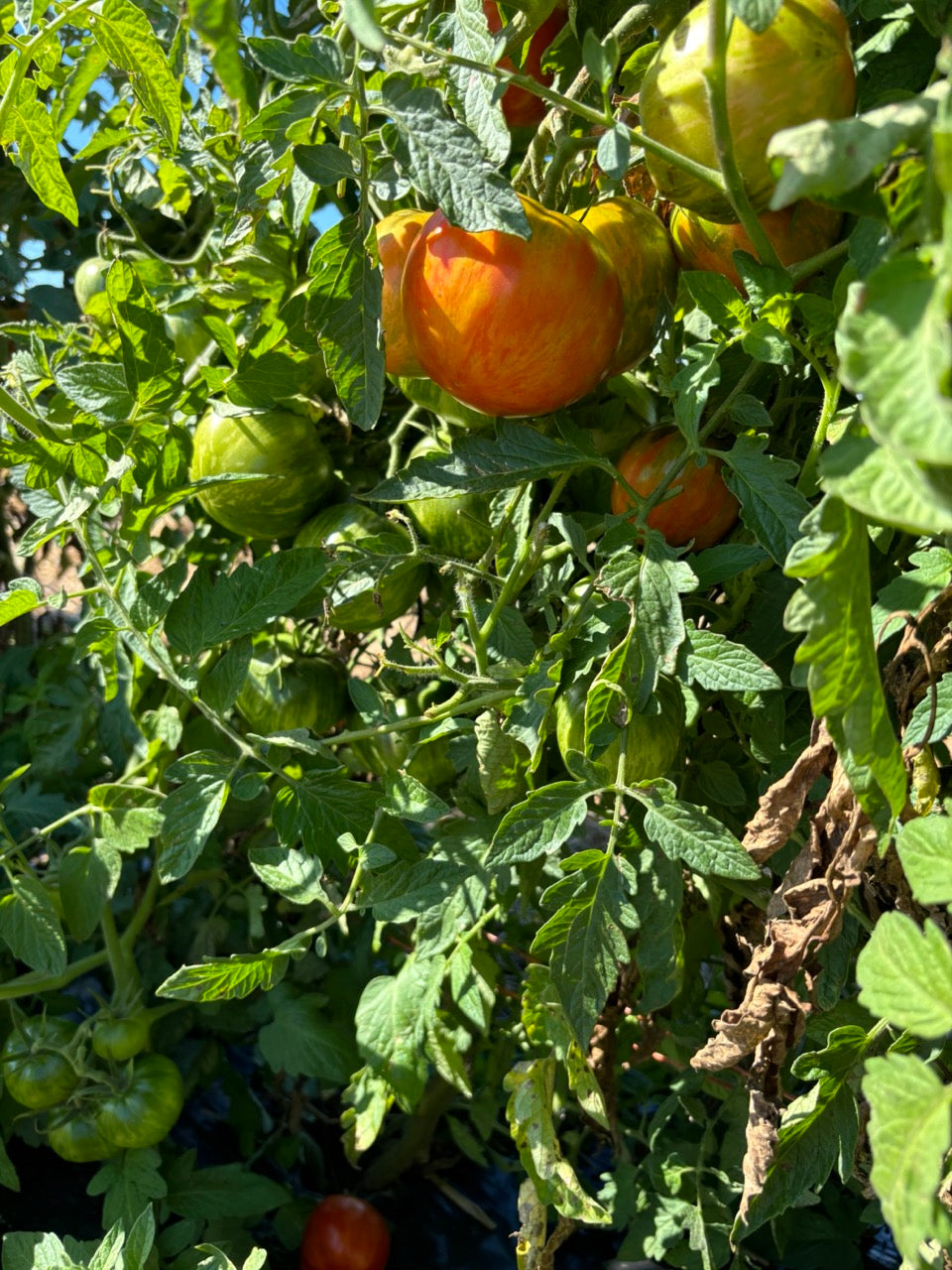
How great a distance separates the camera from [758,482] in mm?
513

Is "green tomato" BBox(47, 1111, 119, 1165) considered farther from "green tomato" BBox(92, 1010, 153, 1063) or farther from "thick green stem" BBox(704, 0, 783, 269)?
"thick green stem" BBox(704, 0, 783, 269)

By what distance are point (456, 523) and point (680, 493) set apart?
173 mm

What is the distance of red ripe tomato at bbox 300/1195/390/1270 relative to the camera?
4.05ft

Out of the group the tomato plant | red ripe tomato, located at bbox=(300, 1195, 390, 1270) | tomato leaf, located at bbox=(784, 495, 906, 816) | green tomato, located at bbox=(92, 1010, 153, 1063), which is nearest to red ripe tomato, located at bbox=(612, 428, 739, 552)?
the tomato plant

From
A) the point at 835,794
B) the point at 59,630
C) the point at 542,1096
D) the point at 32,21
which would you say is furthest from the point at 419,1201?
the point at 32,21

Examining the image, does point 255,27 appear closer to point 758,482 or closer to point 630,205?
point 630,205

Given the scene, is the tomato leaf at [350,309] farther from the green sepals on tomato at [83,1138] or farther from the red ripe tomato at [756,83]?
the green sepals on tomato at [83,1138]

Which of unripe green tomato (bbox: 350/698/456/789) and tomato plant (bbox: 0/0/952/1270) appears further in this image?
unripe green tomato (bbox: 350/698/456/789)

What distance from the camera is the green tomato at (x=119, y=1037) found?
1012 millimetres

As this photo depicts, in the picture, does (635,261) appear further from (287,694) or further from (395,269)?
(287,694)

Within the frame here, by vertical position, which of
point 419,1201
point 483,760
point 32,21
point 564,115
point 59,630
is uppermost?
point 32,21

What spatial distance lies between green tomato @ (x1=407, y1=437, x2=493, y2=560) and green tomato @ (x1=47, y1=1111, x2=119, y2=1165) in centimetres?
68

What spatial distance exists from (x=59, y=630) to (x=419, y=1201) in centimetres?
99

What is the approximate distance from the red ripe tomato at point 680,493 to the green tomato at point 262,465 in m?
0.25
